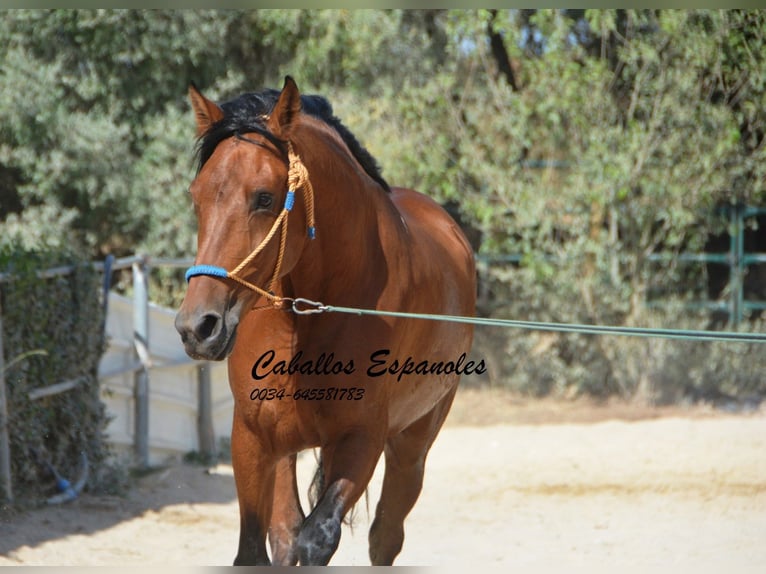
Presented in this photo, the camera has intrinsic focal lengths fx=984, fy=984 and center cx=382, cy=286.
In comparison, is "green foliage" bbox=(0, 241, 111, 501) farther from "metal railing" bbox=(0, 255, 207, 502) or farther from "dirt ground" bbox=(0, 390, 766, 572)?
"dirt ground" bbox=(0, 390, 766, 572)

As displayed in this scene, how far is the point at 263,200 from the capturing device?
3023 mm

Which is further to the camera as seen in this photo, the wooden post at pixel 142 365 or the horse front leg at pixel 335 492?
the wooden post at pixel 142 365

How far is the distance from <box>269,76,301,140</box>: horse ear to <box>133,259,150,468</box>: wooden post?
13.5 ft

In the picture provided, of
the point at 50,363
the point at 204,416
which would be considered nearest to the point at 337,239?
the point at 50,363

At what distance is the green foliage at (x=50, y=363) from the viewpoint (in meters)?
5.48

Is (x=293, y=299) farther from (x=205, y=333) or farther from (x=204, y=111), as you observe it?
(x=204, y=111)

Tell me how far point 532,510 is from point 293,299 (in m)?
3.52

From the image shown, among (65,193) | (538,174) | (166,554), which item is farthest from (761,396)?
(65,193)

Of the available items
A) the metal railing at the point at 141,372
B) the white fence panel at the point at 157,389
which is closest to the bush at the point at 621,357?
the white fence panel at the point at 157,389

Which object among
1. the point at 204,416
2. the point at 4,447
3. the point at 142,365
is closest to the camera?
the point at 4,447

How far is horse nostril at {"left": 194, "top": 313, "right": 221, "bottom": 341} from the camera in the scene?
9.25 feet

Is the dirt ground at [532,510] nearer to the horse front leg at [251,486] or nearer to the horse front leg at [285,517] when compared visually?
the horse front leg at [285,517]

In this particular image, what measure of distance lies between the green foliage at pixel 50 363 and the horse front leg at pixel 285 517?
7.68 ft

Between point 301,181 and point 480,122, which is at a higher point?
point 480,122
